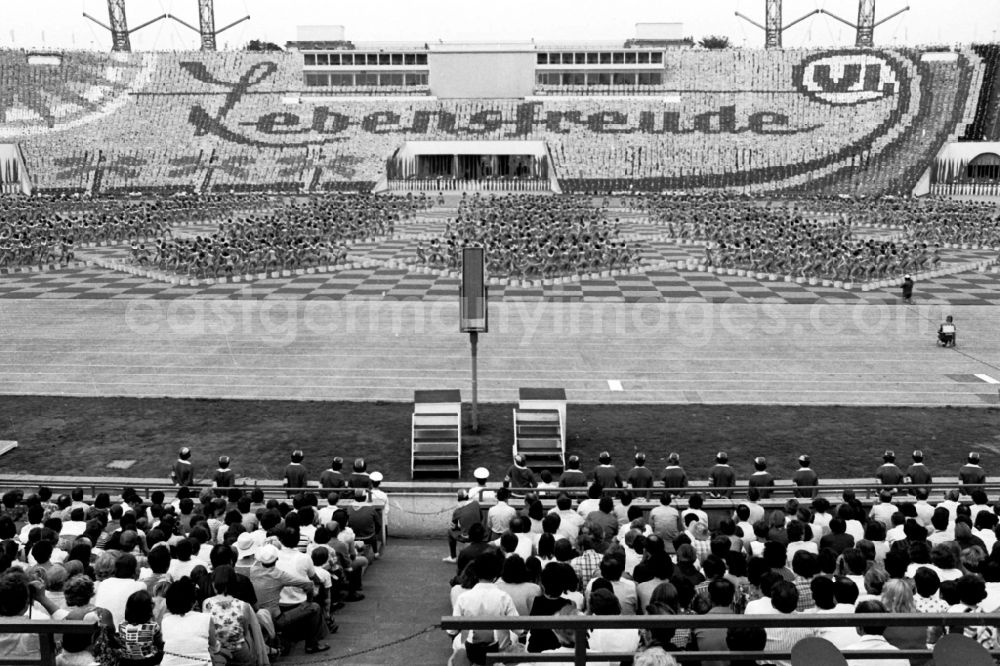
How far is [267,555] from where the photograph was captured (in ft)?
29.0

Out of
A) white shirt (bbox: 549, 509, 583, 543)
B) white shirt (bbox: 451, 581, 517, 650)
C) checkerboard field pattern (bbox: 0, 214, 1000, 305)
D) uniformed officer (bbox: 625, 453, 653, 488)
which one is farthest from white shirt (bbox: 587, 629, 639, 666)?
checkerboard field pattern (bbox: 0, 214, 1000, 305)

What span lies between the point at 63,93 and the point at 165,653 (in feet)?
325

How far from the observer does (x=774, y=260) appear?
1519 inches

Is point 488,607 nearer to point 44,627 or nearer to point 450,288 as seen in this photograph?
point 44,627

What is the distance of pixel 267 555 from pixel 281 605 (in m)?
0.52

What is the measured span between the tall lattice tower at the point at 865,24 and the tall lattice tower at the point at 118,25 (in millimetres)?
94046

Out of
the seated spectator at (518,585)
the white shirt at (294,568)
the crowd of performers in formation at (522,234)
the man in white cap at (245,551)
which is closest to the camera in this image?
the seated spectator at (518,585)

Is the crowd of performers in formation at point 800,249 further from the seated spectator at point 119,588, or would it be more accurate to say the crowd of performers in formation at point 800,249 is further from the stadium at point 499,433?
the seated spectator at point 119,588

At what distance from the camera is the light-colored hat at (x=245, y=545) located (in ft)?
30.5

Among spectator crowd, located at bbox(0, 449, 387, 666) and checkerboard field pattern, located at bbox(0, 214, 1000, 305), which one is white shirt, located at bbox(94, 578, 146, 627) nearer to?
spectator crowd, located at bbox(0, 449, 387, 666)

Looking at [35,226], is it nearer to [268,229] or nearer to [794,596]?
[268,229]

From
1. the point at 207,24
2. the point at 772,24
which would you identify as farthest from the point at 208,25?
the point at 772,24

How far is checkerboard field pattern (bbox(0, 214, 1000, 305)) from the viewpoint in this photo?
111 feet

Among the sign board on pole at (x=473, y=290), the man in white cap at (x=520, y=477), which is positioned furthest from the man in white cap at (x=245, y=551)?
the sign board on pole at (x=473, y=290)
